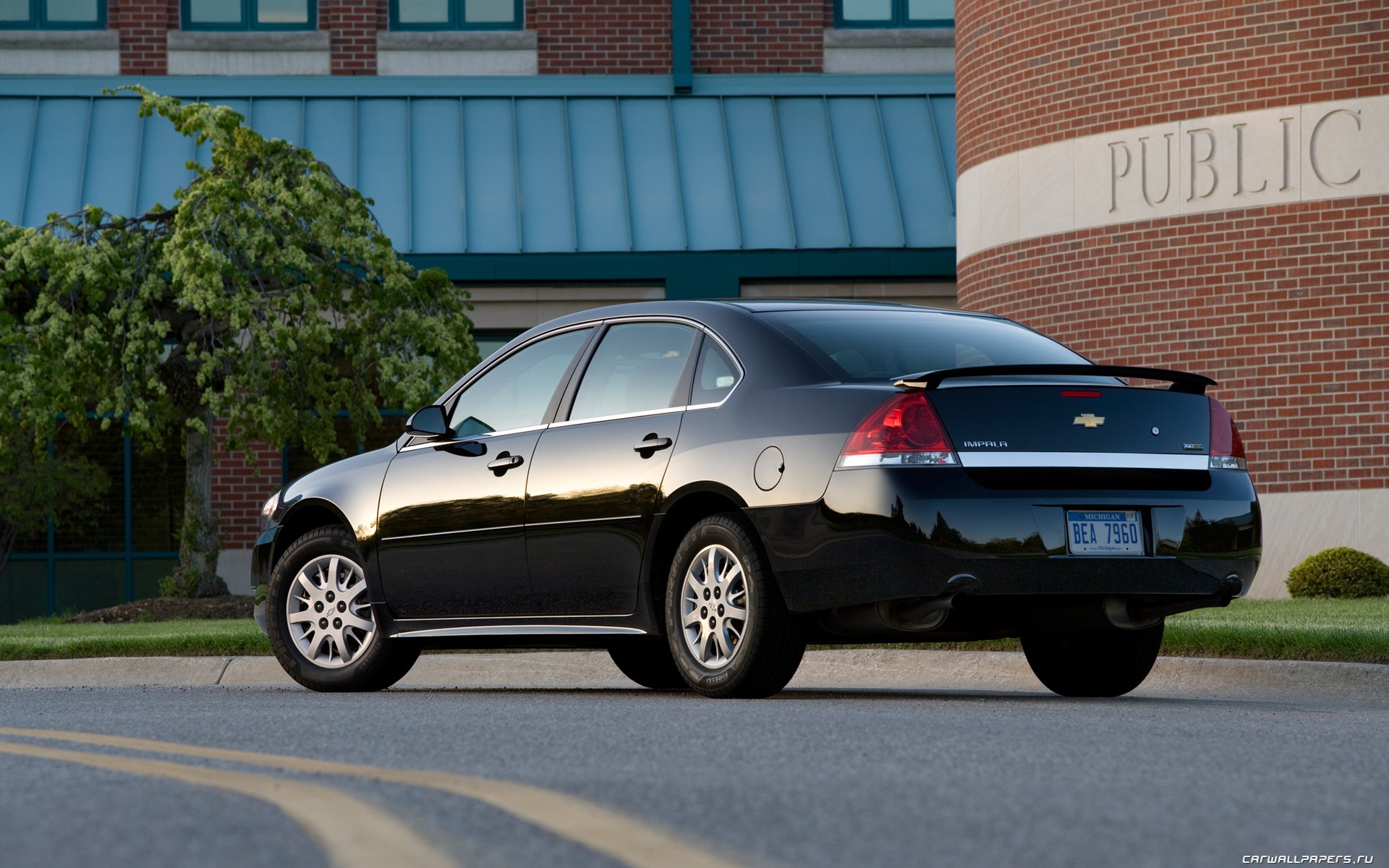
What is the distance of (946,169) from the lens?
2166cm

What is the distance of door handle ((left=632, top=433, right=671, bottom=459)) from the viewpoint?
7.44 m

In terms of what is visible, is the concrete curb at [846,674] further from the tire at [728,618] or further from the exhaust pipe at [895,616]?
the exhaust pipe at [895,616]

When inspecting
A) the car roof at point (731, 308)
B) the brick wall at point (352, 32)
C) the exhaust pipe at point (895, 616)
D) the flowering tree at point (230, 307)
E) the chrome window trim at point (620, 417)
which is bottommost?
the exhaust pipe at point (895, 616)

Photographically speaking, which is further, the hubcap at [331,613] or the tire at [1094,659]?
the hubcap at [331,613]

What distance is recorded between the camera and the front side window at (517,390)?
8.30m

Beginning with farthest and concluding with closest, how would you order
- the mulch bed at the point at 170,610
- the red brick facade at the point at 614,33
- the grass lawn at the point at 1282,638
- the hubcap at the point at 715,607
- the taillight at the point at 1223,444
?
the red brick facade at the point at 614,33 < the mulch bed at the point at 170,610 < the grass lawn at the point at 1282,638 < the taillight at the point at 1223,444 < the hubcap at the point at 715,607

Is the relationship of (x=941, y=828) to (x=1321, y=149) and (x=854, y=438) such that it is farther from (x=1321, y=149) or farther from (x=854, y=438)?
(x=1321, y=149)

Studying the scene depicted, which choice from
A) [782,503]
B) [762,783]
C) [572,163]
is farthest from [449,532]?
[572,163]

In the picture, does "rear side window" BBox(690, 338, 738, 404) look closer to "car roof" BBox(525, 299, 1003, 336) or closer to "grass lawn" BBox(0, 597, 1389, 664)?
"car roof" BBox(525, 299, 1003, 336)

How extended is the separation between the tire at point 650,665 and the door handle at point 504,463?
131 cm

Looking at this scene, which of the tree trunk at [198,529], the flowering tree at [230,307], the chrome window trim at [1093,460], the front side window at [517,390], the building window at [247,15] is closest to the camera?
the chrome window trim at [1093,460]

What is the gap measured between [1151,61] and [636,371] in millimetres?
9851

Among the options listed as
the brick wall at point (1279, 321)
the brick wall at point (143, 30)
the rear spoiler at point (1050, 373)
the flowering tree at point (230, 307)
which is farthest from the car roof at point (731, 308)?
the brick wall at point (143, 30)

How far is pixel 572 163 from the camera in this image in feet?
70.8
